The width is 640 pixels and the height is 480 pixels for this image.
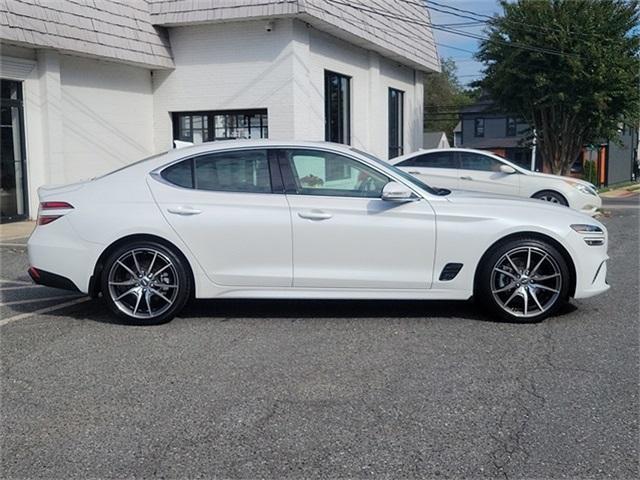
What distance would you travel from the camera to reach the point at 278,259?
5.77 m

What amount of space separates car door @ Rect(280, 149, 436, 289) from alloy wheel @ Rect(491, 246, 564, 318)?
1.96 ft

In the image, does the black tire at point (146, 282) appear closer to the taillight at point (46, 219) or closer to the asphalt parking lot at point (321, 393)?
the asphalt parking lot at point (321, 393)

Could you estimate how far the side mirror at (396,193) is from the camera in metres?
5.68

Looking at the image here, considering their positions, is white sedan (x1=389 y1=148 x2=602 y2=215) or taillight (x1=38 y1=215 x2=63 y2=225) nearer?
taillight (x1=38 y1=215 x2=63 y2=225)

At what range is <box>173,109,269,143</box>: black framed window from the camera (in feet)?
52.0

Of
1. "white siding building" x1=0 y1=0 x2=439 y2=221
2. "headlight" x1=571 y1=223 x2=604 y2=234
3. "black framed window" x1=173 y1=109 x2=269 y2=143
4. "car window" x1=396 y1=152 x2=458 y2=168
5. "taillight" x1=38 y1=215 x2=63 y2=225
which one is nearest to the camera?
"headlight" x1=571 y1=223 x2=604 y2=234

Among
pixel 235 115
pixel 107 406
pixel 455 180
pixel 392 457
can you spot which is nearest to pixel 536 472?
pixel 392 457

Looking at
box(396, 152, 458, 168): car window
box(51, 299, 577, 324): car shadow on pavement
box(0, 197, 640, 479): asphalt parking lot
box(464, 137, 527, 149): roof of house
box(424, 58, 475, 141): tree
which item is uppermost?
box(424, 58, 475, 141): tree

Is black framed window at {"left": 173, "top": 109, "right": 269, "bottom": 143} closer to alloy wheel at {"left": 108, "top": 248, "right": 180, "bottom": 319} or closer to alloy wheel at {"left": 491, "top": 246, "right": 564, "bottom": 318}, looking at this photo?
alloy wheel at {"left": 108, "top": 248, "right": 180, "bottom": 319}

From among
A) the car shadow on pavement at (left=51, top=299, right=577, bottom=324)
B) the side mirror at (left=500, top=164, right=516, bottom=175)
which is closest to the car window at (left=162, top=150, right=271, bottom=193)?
the car shadow on pavement at (left=51, top=299, right=577, bottom=324)

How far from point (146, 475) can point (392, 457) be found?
119 cm

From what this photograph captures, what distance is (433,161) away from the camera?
46.9ft

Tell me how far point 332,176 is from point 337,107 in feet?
39.4

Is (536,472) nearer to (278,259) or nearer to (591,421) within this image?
(591,421)
